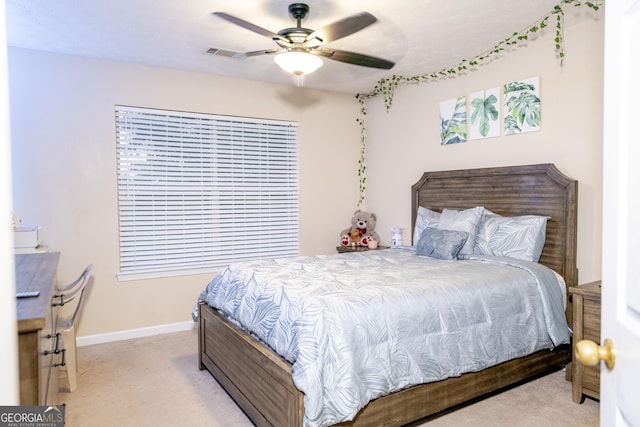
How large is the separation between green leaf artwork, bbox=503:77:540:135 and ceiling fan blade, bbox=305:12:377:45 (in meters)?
1.87

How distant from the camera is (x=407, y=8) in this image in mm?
2879

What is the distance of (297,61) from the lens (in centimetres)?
268

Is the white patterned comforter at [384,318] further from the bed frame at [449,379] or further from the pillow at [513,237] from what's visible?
the pillow at [513,237]

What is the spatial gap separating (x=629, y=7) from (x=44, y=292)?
2.05 meters

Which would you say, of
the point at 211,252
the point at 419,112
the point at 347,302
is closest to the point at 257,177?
the point at 211,252

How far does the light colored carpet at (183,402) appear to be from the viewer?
246 cm

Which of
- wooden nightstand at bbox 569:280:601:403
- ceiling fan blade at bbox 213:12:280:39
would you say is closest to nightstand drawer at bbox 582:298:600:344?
wooden nightstand at bbox 569:280:601:403

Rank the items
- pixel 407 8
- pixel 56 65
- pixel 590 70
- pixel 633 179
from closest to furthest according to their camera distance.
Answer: pixel 633 179 < pixel 407 8 < pixel 590 70 < pixel 56 65

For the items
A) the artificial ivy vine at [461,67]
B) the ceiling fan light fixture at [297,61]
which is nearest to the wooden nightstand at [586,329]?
the artificial ivy vine at [461,67]

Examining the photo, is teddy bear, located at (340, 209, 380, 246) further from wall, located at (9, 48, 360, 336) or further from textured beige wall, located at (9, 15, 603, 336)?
wall, located at (9, 48, 360, 336)

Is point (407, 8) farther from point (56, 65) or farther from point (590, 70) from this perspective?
point (56, 65)

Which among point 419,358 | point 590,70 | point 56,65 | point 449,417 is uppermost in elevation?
point 56,65

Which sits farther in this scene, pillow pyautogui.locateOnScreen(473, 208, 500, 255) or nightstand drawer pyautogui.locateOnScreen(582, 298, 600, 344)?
pillow pyautogui.locateOnScreen(473, 208, 500, 255)

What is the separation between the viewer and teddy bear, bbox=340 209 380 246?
16.8 feet
